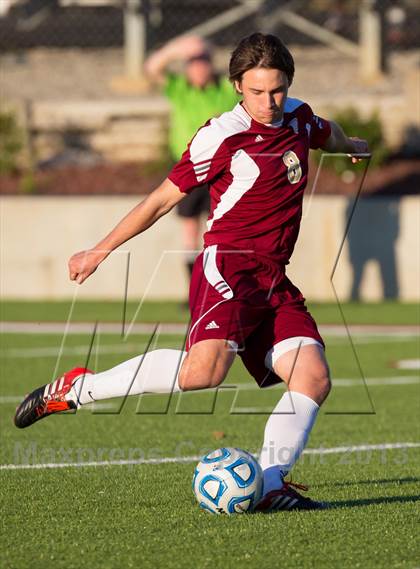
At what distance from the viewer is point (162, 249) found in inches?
663

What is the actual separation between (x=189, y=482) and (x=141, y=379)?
0.66m

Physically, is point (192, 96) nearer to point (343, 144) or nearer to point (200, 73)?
point (200, 73)

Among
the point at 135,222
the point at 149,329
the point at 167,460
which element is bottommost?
the point at 149,329

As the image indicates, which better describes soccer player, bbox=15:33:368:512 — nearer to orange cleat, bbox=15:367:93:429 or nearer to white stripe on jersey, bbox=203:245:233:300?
white stripe on jersey, bbox=203:245:233:300

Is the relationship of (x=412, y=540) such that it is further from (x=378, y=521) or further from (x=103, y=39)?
(x=103, y=39)

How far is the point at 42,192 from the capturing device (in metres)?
18.6

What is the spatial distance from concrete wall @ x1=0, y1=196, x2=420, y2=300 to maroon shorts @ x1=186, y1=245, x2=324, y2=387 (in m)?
9.72

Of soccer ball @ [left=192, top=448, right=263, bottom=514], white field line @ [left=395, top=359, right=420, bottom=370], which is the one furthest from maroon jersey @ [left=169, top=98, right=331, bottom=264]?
white field line @ [left=395, top=359, right=420, bottom=370]

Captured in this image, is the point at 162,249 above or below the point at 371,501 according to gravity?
below

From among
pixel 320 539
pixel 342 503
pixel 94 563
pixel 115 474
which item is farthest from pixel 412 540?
pixel 115 474

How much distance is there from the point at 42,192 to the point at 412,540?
14.0 m

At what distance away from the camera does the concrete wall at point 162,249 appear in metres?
16.3

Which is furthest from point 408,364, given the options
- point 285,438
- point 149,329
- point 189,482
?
point 285,438

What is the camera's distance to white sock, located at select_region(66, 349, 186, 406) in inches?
240
